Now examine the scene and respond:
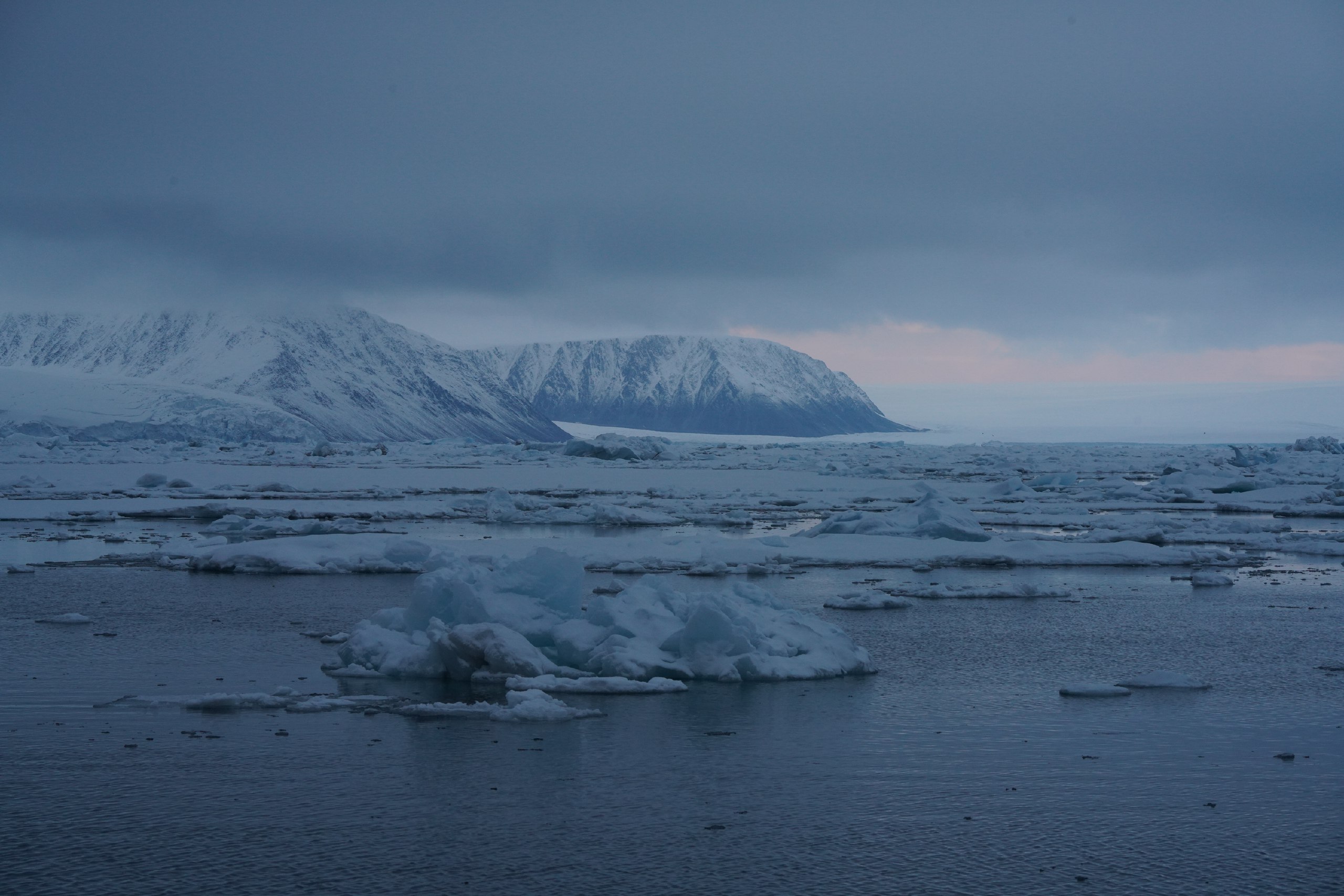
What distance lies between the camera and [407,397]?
18838cm

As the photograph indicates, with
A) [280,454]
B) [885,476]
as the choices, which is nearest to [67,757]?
[885,476]

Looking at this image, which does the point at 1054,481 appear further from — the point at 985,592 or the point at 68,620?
the point at 68,620

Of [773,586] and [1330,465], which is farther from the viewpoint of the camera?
[1330,465]

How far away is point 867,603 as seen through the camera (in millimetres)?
14969

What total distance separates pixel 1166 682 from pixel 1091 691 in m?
0.85

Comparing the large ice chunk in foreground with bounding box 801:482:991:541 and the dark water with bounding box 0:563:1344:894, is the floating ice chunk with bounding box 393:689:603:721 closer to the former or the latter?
the dark water with bounding box 0:563:1344:894

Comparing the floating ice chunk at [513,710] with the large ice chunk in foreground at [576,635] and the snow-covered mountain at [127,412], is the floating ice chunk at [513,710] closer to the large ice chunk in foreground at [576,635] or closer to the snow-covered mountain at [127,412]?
the large ice chunk in foreground at [576,635]

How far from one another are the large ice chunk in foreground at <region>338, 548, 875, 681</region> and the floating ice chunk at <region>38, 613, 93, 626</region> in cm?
352

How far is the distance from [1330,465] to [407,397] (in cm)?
14823

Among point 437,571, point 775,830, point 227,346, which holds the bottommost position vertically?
point 775,830

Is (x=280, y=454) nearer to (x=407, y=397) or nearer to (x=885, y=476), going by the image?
(x=885, y=476)

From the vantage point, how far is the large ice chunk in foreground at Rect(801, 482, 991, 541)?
2256 cm

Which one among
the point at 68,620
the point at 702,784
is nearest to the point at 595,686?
the point at 702,784

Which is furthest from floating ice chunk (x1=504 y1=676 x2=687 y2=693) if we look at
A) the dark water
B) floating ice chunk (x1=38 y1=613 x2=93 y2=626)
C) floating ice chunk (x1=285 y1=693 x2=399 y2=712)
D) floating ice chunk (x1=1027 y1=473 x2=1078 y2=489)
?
floating ice chunk (x1=1027 y1=473 x2=1078 y2=489)
